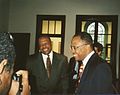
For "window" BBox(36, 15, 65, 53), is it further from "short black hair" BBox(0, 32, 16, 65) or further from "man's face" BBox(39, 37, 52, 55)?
"short black hair" BBox(0, 32, 16, 65)

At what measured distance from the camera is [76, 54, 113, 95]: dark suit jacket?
2.46 meters

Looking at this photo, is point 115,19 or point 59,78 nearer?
point 59,78

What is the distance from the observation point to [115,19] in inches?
343

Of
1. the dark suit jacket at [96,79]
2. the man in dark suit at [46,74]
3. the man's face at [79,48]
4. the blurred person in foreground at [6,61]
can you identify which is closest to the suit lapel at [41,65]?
the man in dark suit at [46,74]

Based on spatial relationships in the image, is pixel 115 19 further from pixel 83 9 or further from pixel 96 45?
pixel 96 45

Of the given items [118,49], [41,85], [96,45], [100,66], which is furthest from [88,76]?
[118,49]

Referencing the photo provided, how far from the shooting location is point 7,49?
2.73ft

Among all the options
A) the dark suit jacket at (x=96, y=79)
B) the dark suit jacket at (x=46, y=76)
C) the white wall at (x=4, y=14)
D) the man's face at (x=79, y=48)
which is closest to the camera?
the dark suit jacket at (x=96, y=79)

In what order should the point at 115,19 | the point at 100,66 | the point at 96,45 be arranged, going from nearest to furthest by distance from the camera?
the point at 100,66, the point at 96,45, the point at 115,19

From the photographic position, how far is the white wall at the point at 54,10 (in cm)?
881

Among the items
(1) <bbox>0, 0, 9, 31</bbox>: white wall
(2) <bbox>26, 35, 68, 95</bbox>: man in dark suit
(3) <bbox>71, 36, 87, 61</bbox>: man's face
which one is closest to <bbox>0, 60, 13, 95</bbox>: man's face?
(3) <bbox>71, 36, 87, 61</bbox>: man's face

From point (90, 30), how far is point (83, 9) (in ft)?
2.09

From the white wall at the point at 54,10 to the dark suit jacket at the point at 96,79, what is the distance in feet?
20.6

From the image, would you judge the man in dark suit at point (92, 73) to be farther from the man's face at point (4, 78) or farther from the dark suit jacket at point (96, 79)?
the man's face at point (4, 78)
